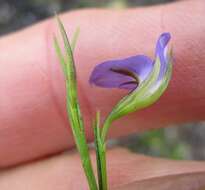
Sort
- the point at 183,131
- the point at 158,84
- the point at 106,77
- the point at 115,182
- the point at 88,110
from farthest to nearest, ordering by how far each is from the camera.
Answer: the point at 183,131, the point at 88,110, the point at 115,182, the point at 106,77, the point at 158,84

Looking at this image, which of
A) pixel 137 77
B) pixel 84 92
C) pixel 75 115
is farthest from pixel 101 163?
pixel 84 92

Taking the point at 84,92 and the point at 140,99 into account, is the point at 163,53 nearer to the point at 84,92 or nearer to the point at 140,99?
the point at 140,99

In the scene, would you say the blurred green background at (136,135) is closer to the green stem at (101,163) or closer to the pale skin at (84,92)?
the pale skin at (84,92)

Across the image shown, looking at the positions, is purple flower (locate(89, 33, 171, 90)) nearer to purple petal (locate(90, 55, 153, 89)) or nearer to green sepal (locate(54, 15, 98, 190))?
purple petal (locate(90, 55, 153, 89))

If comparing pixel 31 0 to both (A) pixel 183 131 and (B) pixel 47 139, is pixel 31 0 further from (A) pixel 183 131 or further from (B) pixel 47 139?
(B) pixel 47 139

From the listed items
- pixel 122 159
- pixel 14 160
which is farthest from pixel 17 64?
pixel 122 159

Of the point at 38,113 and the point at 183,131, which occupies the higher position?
the point at 38,113
